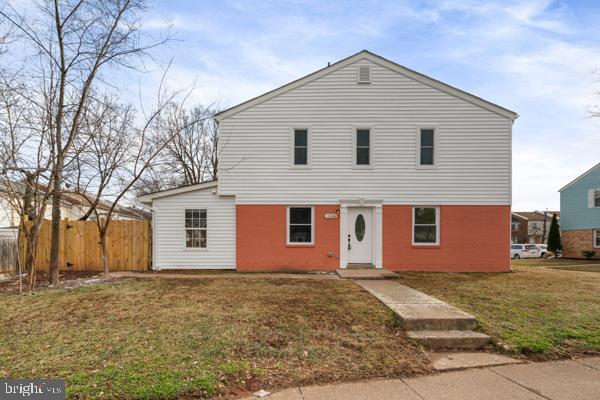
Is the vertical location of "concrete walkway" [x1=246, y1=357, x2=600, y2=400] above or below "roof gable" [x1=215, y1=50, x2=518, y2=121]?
below

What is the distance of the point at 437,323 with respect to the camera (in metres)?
5.48

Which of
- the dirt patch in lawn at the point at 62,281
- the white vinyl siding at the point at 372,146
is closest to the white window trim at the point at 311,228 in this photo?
the white vinyl siding at the point at 372,146

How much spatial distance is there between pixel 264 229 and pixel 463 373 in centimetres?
886

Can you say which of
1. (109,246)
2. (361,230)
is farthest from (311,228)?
(109,246)

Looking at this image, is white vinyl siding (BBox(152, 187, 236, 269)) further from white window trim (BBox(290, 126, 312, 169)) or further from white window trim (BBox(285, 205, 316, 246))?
white window trim (BBox(290, 126, 312, 169))

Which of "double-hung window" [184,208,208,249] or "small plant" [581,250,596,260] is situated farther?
"small plant" [581,250,596,260]

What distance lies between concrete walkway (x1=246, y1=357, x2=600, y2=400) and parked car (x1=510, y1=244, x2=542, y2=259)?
1324 inches

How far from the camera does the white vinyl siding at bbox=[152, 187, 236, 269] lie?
12469 millimetres

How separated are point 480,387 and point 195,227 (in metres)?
10.6

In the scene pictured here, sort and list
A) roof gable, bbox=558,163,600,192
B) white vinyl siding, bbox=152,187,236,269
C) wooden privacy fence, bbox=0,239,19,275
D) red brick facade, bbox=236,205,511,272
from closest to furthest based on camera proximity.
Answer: wooden privacy fence, bbox=0,239,19,275, red brick facade, bbox=236,205,511,272, white vinyl siding, bbox=152,187,236,269, roof gable, bbox=558,163,600,192

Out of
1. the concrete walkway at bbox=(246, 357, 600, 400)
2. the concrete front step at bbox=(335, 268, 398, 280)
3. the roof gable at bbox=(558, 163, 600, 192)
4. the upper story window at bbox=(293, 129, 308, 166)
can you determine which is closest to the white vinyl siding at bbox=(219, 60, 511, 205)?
the upper story window at bbox=(293, 129, 308, 166)

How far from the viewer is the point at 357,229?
12352mm

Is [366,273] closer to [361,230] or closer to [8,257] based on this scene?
[361,230]

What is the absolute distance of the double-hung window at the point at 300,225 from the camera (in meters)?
12.3
